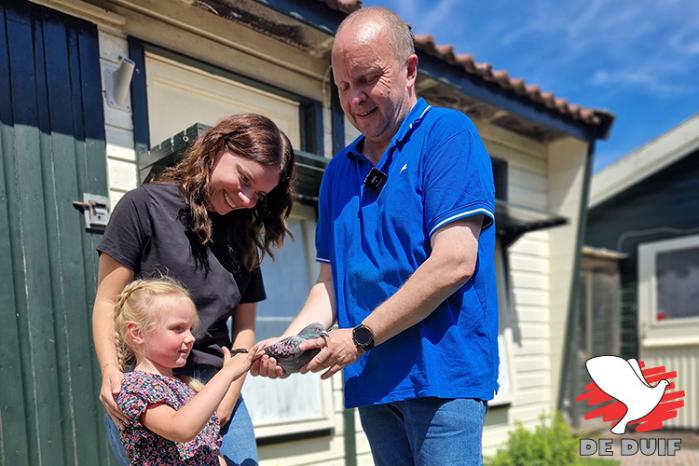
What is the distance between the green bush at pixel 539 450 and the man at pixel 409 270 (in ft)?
11.4

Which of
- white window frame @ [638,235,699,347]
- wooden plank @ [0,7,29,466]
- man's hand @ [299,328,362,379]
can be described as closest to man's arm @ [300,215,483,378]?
man's hand @ [299,328,362,379]

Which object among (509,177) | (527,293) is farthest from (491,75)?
(527,293)

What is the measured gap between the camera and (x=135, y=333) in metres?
1.76

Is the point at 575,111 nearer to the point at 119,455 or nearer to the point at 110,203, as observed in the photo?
the point at 110,203

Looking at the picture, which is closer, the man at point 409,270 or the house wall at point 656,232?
the man at point 409,270

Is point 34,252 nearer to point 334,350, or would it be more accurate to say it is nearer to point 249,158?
point 249,158

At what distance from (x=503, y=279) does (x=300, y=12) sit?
11.1 ft

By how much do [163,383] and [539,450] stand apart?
12.9 ft

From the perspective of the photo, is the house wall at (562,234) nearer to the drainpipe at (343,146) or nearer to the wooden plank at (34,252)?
the drainpipe at (343,146)

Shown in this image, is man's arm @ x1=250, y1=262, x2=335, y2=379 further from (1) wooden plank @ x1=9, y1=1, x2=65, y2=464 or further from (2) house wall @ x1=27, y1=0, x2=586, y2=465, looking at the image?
(2) house wall @ x1=27, y1=0, x2=586, y2=465

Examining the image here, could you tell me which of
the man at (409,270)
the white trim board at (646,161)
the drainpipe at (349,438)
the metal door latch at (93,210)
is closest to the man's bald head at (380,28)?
the man at (409,270)

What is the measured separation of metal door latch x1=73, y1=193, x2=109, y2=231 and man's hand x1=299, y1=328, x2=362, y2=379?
1738 millimetres

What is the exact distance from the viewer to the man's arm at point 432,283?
1461 mm

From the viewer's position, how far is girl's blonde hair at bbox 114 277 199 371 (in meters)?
1.73
